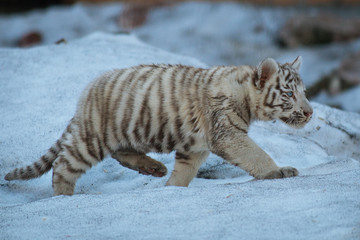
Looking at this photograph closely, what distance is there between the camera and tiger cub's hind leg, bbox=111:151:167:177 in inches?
168

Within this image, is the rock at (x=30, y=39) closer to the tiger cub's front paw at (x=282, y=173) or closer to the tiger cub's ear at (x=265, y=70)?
the tiger cub's ear at (x=265, y=70)

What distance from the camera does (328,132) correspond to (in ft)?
17.5

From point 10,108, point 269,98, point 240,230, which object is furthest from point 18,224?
point 10,108

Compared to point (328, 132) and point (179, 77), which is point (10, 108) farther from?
point (328, 132)

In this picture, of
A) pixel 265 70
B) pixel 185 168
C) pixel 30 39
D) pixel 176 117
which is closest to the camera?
pixel 265 70

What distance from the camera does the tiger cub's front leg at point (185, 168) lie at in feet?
13.7

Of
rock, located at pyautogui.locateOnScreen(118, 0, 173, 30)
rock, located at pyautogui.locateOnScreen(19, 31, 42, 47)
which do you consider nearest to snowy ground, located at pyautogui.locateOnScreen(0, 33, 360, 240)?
rock, located at pyautogui.locateOnScreen(19, 31, 42, 47)

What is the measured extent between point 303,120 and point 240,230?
146 cm

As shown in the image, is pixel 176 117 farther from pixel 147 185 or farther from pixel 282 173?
pixel 282 173

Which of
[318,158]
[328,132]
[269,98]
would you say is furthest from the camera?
[328,132]

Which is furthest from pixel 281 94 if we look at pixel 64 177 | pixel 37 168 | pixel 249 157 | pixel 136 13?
pixel 136 13

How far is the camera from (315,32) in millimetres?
13344

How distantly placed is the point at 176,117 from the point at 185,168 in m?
0.46

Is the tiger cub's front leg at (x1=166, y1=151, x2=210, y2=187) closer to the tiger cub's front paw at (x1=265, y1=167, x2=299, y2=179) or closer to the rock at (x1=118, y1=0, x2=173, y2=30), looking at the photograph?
the tiger cub's front paw at (x1=265, y1=167, x2=299, y2=179)
